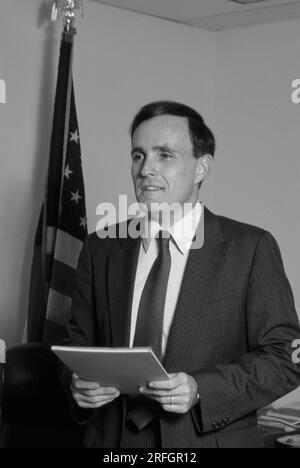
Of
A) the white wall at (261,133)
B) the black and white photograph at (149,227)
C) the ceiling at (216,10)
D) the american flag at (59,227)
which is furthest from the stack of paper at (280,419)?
the ceiling at (216,10)

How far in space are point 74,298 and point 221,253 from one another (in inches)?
19.0

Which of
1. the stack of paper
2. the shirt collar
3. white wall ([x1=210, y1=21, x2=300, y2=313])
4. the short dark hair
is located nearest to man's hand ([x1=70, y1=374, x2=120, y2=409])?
the shirt collar

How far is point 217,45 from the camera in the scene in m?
4.72

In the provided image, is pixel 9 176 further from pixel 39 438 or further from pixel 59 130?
pixel 39 438

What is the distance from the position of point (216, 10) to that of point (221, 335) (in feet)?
7.54

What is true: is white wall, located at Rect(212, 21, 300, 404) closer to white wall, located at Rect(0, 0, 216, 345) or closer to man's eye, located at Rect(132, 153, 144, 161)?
white wall, located at Rect(0, 0, 216, 345)

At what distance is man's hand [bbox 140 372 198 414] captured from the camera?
220 centimetres

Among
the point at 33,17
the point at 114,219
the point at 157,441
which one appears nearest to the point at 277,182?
the point at 114,219

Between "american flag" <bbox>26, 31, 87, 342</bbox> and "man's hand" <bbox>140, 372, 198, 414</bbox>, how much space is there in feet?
5.45

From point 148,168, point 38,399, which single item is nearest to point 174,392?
point 148,168

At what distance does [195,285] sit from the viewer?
94.4 inches

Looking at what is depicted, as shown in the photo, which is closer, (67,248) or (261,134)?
(67,248)

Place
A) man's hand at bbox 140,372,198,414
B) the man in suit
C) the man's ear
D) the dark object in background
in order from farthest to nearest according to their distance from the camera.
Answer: the dark object in background, the man's ear, the man in suit, man's hand at bbox 140,372,198,414

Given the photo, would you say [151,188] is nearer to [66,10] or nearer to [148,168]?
[148,168]
